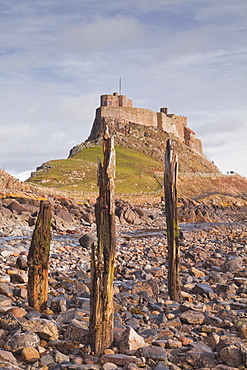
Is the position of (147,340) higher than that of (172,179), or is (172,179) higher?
(172,179)

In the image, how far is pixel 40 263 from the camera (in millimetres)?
9062

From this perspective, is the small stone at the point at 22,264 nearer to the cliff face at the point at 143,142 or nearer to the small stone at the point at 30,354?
the small stone at the point at 30,354

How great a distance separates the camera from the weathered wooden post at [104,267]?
6.82 m

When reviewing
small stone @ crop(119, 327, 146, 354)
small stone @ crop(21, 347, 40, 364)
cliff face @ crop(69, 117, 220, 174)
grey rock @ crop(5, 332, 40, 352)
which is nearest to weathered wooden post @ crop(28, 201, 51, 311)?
grey rock @ crop(5, 332, 40, 352)

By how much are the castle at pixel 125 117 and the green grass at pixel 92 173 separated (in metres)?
13.3

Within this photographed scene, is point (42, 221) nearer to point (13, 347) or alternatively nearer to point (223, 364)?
point (13, 347)

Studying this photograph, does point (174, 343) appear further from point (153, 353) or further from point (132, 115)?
point (132, 115)

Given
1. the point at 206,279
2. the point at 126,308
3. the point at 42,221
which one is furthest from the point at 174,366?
the point at 206,279

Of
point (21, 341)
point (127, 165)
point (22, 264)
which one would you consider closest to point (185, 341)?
point (21, 341)

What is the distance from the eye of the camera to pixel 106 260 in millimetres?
6918

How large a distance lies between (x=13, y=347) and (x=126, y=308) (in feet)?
12.4

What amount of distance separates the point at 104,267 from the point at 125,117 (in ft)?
340

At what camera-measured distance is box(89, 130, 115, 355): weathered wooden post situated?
682 centimetres

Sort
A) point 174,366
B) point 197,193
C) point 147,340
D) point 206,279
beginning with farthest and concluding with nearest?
1. point 197,193
2. point 206,279
3. point 147,340
4. point 174,366
